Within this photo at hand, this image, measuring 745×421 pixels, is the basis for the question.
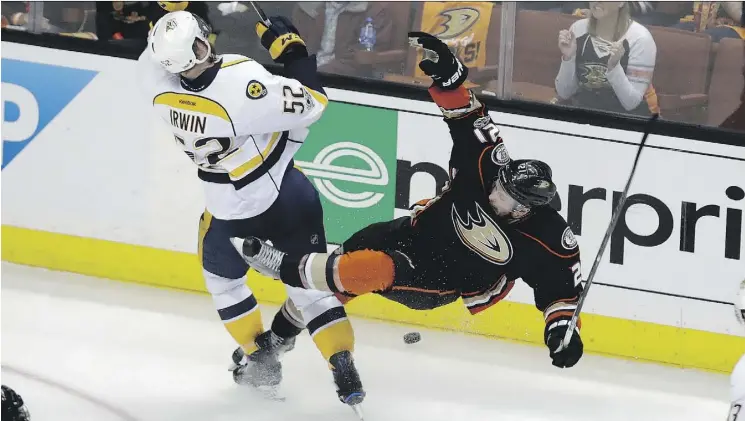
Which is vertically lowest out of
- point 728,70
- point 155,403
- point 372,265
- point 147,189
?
point 155,403

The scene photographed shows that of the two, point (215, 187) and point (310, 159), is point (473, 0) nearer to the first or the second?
point (310, 159)

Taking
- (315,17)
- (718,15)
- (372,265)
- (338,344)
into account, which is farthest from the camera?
(315,17)

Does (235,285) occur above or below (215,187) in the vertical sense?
below

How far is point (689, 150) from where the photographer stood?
175 inches

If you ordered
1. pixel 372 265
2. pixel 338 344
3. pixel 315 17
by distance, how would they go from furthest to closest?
pixel 315 17, pixel 338 344, pixel 372 265

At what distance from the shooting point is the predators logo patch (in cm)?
378

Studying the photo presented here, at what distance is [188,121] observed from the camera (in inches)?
151

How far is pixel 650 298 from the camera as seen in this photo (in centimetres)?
460

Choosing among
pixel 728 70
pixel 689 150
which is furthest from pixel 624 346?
pixel 728 70

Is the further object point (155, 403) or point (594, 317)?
point (594, 317)

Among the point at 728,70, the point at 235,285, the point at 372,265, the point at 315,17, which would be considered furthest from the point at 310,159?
the point at 728,70

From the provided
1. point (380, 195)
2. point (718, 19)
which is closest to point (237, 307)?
point (380, 195)

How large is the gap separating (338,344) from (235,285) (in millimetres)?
396

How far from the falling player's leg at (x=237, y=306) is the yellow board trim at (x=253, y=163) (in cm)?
17
